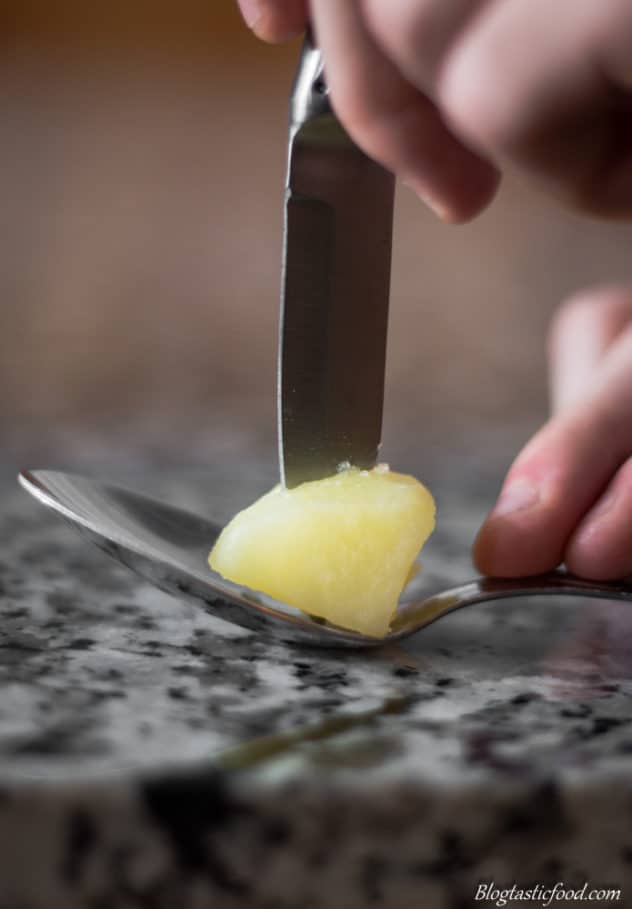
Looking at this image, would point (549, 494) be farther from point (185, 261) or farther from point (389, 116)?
point (185, 261)

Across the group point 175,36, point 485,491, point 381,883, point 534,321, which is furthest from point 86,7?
point 381,883

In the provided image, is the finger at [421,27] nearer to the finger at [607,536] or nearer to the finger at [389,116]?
the finger at [389,116]

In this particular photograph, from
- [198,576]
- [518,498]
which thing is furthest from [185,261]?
[198,576]

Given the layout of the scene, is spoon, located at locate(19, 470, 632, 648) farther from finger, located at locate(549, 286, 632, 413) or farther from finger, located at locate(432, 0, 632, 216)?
finger, located at locate(549, 286, 632, 413)

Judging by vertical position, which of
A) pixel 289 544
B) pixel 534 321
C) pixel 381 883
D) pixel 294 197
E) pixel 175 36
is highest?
pixel 175 36

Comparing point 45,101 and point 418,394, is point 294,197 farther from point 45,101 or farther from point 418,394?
point 45,101

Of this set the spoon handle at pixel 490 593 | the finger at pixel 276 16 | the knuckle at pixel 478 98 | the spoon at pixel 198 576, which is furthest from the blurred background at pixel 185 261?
the knuckle at pixel 478 98
